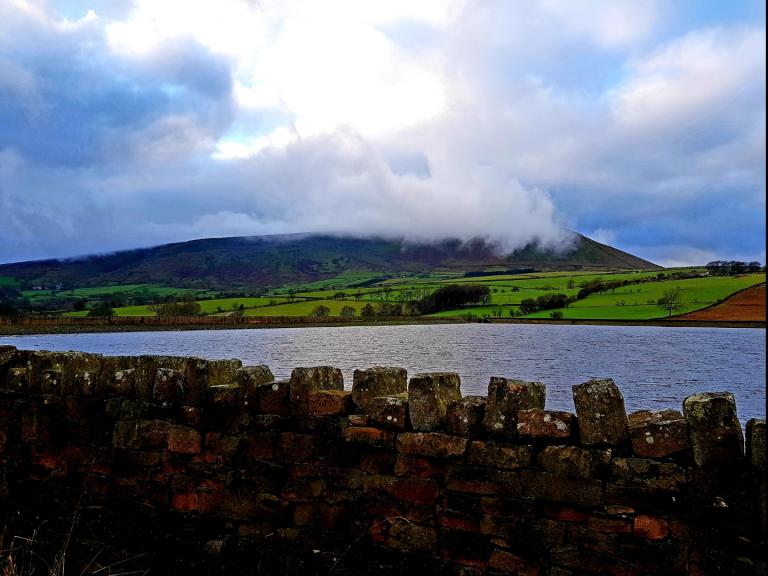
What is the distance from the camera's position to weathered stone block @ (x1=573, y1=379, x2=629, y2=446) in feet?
14.6

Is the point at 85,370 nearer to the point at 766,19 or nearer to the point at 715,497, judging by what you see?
the point at 715,497

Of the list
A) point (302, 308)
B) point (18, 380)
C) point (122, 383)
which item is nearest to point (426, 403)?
point (122, 383)

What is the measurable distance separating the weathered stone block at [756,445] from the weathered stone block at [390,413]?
8.54ft

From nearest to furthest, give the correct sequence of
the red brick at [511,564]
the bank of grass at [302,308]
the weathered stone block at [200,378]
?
the red brick at [511,564] < the weathered stone block at [200,378] < the bank of grass at [302,308]

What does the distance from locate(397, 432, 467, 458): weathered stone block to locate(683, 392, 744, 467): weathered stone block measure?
1.73 metres

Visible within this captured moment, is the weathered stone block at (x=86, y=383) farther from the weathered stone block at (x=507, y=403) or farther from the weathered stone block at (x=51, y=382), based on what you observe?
the weathered stone block at (x=507, y=403)

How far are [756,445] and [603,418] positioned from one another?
1000 mm

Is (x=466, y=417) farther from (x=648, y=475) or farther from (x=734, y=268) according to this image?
(x=734, y=268)

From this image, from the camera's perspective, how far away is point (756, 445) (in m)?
3.95

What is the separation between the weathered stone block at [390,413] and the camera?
5.13 metres

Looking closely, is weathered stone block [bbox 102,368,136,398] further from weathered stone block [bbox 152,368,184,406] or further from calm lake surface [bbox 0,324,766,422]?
calm lake surface [bbox 0,324,766,422]

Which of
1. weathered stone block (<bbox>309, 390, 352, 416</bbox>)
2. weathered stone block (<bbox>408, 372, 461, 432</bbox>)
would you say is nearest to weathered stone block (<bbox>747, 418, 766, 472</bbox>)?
weathered stone block (<bbox>408, 372, 461, 432</bbox>)

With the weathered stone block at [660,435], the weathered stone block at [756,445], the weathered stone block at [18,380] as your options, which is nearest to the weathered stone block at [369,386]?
the weathered stone block at [660,435]

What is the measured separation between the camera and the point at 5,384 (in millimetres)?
7270
